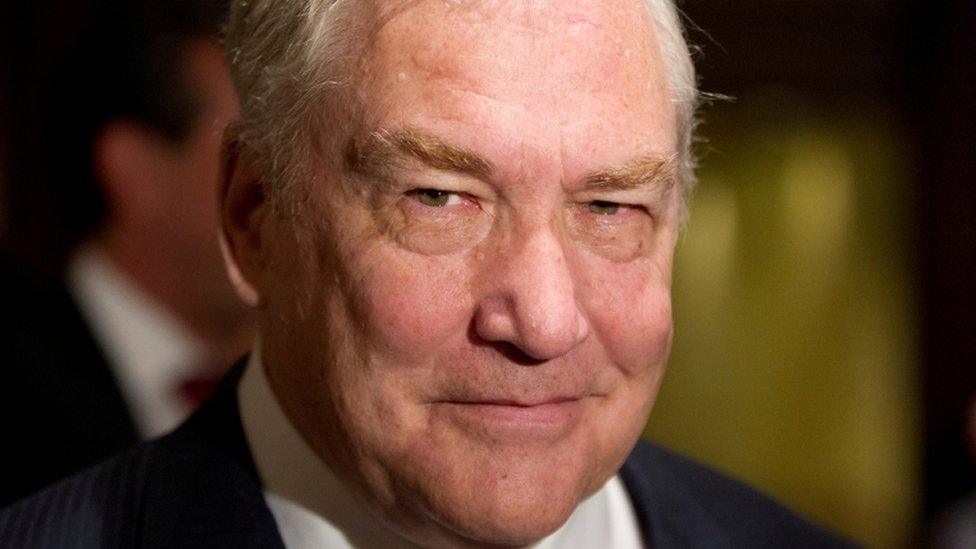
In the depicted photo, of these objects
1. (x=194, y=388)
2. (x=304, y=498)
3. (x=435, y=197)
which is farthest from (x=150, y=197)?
(x=435, y=197)

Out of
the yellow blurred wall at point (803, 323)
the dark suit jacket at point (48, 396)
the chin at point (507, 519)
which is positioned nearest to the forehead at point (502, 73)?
the chin at point (507, 519)

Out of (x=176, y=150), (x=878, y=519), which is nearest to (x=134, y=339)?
(x=176, y=150)

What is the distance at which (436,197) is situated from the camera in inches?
54.8

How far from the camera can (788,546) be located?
185 centimetres

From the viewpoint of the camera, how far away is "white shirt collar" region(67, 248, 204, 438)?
306 centimetres

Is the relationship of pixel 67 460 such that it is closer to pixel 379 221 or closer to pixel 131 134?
pixel 131 134

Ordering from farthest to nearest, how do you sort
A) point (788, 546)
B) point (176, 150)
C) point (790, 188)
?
1. point (790, 188)
2. point (176, 150)
3. point (788, 546)

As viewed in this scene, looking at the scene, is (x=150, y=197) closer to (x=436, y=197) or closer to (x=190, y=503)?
(x=190, y=503)

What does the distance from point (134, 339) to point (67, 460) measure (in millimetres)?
588

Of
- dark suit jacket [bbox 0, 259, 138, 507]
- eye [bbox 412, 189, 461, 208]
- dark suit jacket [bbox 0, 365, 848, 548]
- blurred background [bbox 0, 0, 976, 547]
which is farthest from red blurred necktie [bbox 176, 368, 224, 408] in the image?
eye [bbox 412, 189, 461, 208]

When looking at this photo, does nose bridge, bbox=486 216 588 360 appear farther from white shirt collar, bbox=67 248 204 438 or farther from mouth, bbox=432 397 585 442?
white shirt collar, bbox=67 248 204 438

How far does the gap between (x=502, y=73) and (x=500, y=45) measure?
32 mm

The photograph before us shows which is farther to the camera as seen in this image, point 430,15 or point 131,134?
point 131,134

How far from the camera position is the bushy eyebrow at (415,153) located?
4.41 ft
